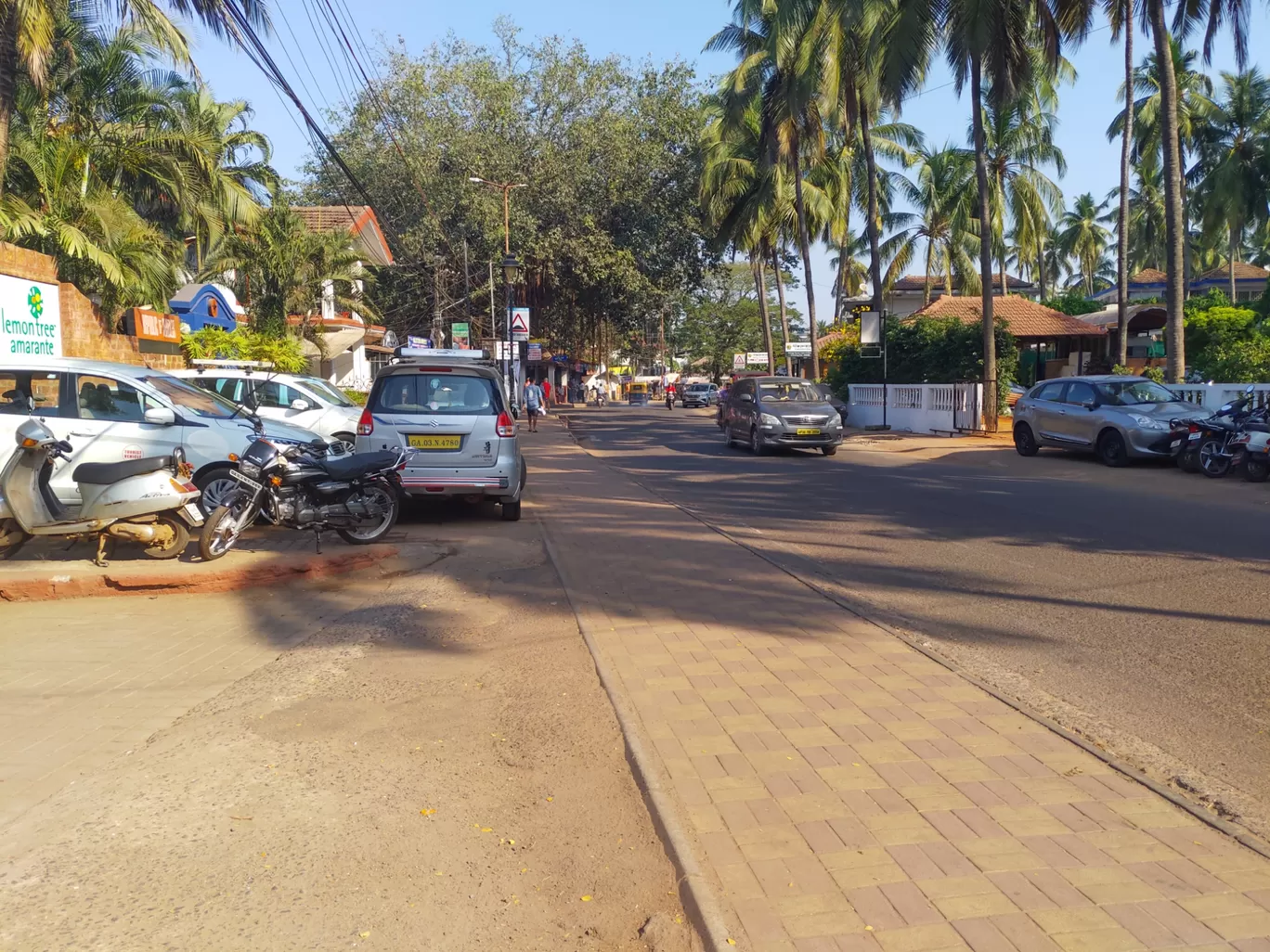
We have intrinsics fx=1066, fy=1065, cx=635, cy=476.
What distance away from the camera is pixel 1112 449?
709 inches

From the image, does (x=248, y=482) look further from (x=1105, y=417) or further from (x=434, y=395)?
(x=1105, y=417)

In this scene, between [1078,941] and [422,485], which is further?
[422,485]

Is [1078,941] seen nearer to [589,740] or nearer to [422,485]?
[589,740]

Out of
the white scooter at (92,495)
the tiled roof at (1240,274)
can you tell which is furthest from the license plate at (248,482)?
the tiled roof at (1240,274)

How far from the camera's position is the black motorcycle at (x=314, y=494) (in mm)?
9703

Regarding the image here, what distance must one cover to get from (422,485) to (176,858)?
25.1 ft

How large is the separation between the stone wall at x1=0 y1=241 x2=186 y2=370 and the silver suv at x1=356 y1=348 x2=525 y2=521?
4710 millimetres

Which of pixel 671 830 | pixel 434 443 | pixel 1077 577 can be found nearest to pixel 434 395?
pixel 434 443

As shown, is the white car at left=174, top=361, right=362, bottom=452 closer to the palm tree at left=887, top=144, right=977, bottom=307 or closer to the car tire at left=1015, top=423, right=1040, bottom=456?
the car tire at left=1015, top=423, right=1040, bottom=456

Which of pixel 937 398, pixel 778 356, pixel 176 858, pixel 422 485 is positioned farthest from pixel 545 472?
pixel 778 356

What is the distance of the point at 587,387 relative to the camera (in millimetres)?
78062

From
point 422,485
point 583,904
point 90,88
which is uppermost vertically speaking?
point 90,88

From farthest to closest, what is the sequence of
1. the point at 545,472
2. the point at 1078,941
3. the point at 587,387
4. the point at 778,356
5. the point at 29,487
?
the point at 587,387 < the point at 778,356 < the point at 545,472 < the point at 29,487 < the point at 1078,941

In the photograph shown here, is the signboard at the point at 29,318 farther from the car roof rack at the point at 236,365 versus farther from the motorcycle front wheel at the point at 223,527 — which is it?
the motorcycle front wheel at the point at 223,527
